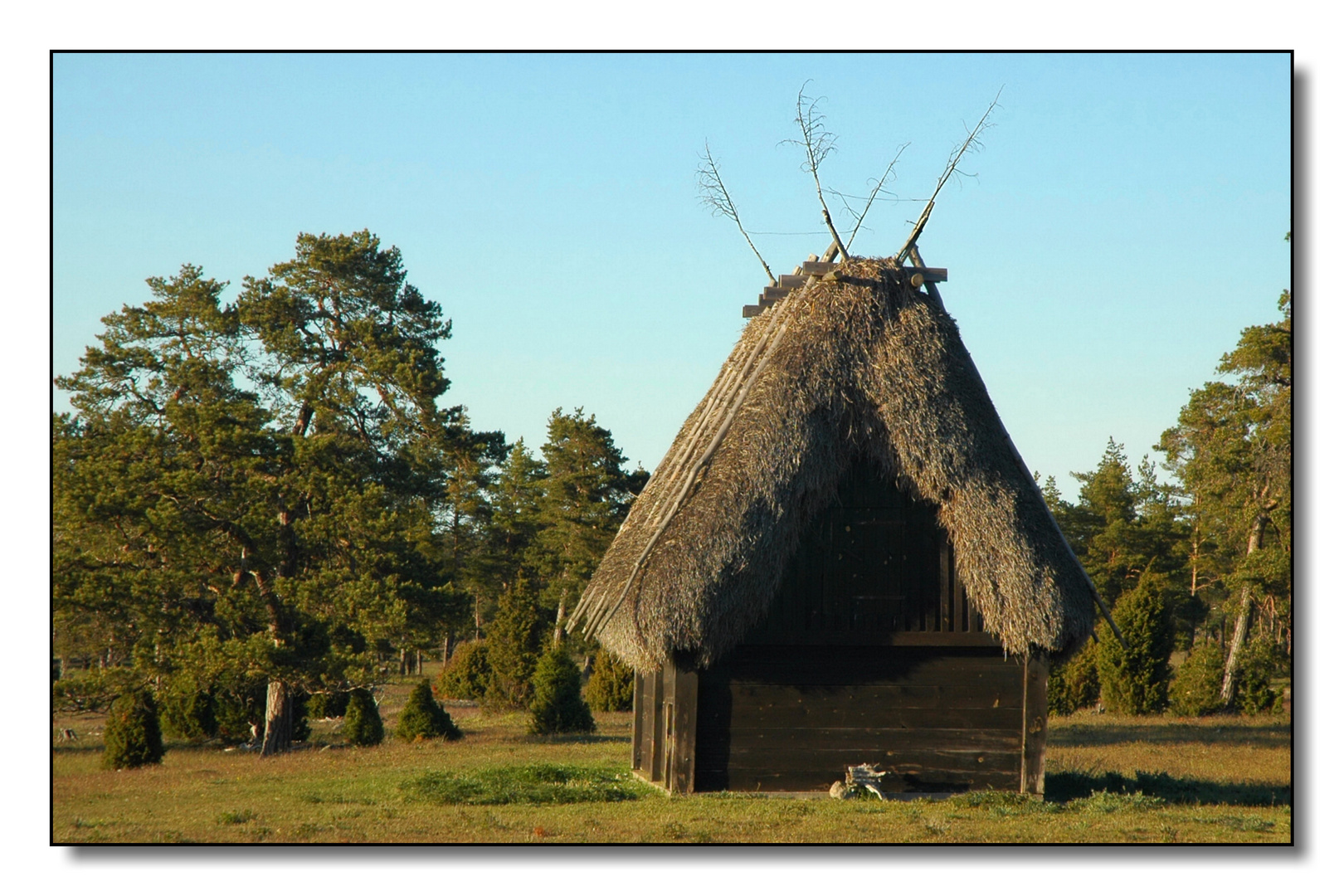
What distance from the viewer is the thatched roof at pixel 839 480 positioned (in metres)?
13.0

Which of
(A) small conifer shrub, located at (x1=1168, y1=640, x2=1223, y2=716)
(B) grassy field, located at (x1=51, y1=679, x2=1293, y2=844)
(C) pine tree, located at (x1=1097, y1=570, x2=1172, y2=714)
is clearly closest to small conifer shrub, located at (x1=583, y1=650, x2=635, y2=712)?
(B) grassy field, located at (x1=51, y1=679, x2=1293, y2=844)

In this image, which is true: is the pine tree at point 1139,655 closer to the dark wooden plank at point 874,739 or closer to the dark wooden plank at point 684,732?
the dark wooden plank at point 874,739

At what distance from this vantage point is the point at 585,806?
1340 centimetres

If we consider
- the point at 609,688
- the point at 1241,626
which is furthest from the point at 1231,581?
the point at 609,688

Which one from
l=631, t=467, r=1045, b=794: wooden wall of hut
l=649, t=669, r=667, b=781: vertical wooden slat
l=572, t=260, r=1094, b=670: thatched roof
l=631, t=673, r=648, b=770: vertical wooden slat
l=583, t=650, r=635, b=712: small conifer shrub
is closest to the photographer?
l=572, t=260, r=1094, b=670: thatched roof

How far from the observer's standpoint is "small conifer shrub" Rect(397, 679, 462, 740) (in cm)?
A: 2378

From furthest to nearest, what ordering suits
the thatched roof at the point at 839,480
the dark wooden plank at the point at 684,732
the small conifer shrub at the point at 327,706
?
the small conifer shrub at the point at 327,706, the dark wooden plank at the point at 684,732, the thatched roof at the point at 839,480

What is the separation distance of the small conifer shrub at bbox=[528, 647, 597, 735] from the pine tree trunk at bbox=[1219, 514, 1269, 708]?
16.5m

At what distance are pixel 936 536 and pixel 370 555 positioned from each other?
13.6 meters

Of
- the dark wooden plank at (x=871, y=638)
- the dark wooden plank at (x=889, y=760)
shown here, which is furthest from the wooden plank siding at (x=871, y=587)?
the dark wooden plank at (x=889, y=760)

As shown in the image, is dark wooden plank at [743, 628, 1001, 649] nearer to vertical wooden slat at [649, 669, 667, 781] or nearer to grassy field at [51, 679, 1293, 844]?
grassy field at [51, 679, 1293, 844]

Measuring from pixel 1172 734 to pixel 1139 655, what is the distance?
4.30 metres

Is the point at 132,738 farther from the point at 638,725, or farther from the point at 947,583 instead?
the point at 947,583

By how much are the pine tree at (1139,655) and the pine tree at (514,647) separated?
562 inches
